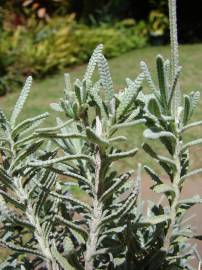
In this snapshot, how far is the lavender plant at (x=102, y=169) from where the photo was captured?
4.04ft

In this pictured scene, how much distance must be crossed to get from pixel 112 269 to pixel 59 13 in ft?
35.8

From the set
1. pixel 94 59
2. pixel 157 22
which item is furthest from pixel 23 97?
pixel 157 22

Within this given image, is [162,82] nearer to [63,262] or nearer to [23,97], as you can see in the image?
[23,97]

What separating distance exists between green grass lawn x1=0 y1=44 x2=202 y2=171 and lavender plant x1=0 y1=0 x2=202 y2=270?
441cm

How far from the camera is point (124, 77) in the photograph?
9.37 metres

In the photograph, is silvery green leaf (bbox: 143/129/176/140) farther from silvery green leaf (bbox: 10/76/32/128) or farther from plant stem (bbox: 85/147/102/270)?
silvery green leaf (bbox: 10/76/32/128)

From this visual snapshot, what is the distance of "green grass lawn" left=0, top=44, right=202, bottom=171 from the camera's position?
7.80m

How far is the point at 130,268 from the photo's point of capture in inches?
59.2

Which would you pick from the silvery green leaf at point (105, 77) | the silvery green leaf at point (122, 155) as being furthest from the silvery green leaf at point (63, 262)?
the silvery green leaf at point (105, 77)

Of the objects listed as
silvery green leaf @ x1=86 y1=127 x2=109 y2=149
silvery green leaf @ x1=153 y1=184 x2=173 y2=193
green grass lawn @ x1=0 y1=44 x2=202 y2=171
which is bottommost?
green grass lawn @ x1=0 y1=44 x2=202 y2=171

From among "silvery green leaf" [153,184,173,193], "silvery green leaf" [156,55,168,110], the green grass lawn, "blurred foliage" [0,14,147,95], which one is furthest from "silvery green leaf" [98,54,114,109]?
"blurred foliage" [0,14,147,95]

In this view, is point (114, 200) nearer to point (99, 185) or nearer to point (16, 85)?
point (99, 185)

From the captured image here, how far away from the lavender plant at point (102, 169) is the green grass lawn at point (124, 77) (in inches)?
174

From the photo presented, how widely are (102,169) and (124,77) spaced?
812cm
